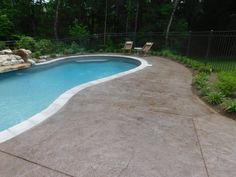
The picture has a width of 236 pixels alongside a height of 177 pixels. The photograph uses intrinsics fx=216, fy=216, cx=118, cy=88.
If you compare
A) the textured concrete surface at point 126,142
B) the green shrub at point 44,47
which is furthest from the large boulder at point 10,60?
the textured concrete surface at point 126,142

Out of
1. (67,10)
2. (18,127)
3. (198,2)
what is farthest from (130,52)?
(18,127)

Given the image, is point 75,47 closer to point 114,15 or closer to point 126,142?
point 114,15

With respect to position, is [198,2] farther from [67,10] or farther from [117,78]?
[117,78]

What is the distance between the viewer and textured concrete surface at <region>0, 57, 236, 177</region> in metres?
2.49

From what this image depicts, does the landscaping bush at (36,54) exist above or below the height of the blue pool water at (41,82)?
above

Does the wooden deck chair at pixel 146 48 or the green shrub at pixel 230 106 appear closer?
the green shrub at pixel 230 106

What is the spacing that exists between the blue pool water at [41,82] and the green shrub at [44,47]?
5.10 ft

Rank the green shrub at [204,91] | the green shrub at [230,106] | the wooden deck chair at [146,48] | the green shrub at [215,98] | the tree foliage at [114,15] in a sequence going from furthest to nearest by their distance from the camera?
the tree foliage at [114,15] → the wooden deck chair at [146,48] → the green shrub at [204,91] → the green shrub at [215,98] → the green shrub at [230,106]

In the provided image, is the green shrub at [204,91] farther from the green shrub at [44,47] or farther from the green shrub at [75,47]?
the green shrub at [75,47]

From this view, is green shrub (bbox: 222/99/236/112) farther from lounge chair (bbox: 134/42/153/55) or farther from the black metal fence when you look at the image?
lounge chair (bbox: 134/42/153/55)

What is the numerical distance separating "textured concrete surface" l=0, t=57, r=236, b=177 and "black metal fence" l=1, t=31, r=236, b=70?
555 cm

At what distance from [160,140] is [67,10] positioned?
56.7 ft

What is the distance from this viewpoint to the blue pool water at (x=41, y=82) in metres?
5.41

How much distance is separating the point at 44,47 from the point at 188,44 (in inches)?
302
